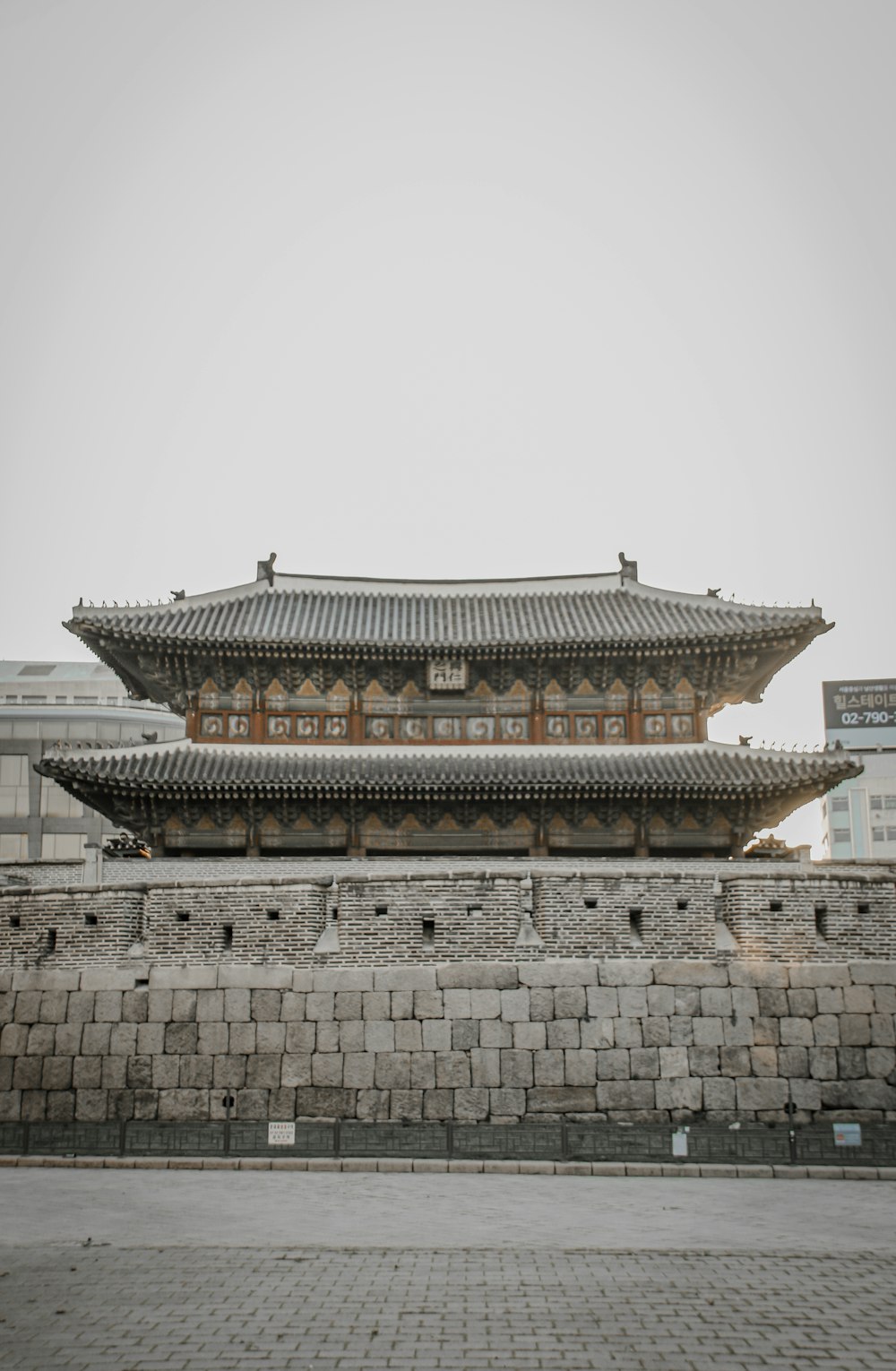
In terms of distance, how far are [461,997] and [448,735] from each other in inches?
319

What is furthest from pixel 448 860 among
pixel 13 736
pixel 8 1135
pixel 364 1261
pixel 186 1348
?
pixel 13 736

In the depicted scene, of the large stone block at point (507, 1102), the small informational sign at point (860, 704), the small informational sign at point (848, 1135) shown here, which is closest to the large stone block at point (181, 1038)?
the large stone block at point (507, 1102)

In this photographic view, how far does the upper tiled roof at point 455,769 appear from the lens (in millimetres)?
20422

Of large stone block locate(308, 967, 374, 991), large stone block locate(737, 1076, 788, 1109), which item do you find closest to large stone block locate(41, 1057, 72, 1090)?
large stone block locate(308, 967, 374, 991)

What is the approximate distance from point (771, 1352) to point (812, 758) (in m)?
14.9

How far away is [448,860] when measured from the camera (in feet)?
68.0

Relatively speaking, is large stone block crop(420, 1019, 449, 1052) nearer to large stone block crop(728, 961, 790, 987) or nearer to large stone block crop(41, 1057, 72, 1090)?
large stone block crop(728, 961, 790, 987)

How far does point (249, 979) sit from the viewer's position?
15.3 meters

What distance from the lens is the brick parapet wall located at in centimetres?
1538

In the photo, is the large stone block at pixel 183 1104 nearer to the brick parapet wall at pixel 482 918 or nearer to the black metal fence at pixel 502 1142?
the black metal fence at pixel 502 1142

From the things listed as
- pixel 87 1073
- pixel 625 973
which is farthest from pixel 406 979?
pixel 87 1073

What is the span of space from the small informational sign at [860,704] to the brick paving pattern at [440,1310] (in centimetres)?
6349

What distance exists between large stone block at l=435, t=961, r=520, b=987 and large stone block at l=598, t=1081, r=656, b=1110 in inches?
63.2

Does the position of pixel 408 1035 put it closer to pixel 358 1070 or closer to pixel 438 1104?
pixel 358 1070
